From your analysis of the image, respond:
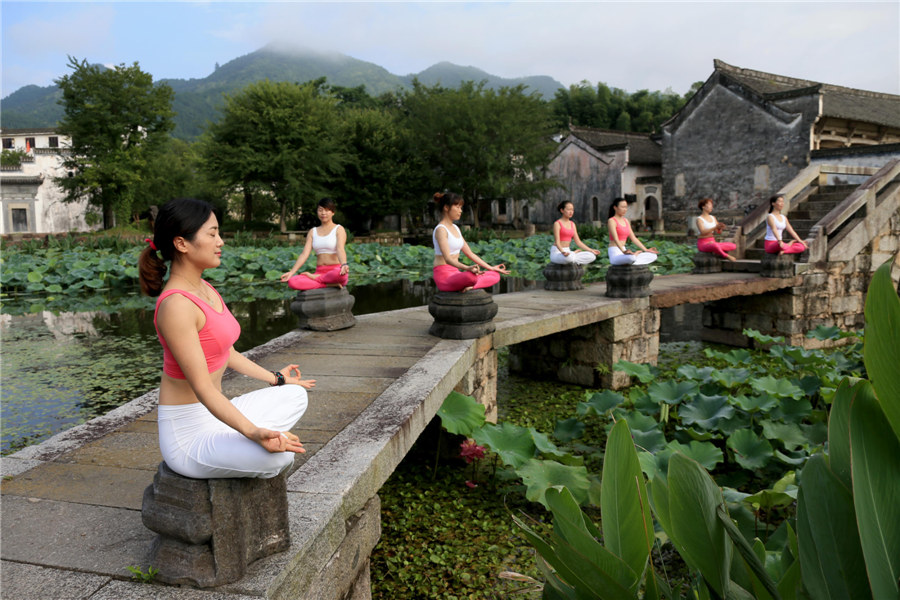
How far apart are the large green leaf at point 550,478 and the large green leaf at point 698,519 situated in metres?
2.23

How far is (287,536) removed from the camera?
196 cm

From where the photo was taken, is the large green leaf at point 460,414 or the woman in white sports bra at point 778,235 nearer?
the large green leaf at point 460,414

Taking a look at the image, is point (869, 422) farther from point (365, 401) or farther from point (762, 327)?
point (762, 327)

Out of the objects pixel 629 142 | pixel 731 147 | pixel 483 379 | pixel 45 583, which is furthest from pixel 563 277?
pixel 629 142

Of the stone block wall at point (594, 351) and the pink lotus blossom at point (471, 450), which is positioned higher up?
the stone block wall at point (594, 351)

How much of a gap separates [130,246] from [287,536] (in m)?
17.5

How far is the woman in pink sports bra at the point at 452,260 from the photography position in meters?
4.76

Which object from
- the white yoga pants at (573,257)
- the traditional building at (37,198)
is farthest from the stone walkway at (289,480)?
the traditional building at (37,198)

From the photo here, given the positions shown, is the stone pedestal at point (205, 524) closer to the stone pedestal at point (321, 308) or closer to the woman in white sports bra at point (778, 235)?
the stone pedestal at point (321, 308)

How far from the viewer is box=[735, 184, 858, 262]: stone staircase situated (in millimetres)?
9875

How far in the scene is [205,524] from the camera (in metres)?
1.79

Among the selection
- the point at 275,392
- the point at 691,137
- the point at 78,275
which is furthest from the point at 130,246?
the point at 691,137

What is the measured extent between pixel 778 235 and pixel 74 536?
891 centimetres

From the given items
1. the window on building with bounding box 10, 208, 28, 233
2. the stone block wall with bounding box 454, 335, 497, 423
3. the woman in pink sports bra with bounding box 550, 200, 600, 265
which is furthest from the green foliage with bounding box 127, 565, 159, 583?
the window on building with bounding box 10, 208, 28, 233
